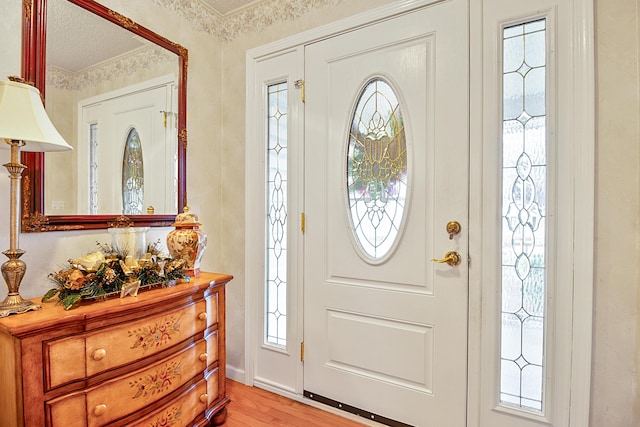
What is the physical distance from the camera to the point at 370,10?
187 centimetres

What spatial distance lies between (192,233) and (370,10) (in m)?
1.59

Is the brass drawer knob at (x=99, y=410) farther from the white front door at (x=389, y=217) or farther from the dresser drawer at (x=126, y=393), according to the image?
the white front door at (x=389, y=217)

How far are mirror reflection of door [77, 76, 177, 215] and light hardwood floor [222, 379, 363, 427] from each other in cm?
131

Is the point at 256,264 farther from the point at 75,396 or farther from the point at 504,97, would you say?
the point at 504,97

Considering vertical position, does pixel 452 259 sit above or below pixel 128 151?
below

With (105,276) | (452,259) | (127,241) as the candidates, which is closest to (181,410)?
(105,276)

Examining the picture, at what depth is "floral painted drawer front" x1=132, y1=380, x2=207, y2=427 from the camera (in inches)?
56.2

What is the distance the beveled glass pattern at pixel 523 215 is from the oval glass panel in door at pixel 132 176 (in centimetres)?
195

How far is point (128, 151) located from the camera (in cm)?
187

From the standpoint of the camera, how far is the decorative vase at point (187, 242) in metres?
1.77

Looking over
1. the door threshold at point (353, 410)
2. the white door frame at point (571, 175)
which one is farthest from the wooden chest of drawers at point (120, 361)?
the white door frame at point (571, 175)

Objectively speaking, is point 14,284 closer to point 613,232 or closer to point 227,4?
point 227,4

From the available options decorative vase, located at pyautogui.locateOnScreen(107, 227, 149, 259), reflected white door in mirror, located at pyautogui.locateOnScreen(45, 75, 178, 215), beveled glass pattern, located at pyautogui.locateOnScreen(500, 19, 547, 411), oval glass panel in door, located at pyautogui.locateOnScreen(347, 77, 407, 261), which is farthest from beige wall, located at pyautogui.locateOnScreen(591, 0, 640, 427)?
reflected white door in mirror, located at pyautogui.locateOnScreen(45, 75, 178, 215)

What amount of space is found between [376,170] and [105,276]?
1.40 metres
